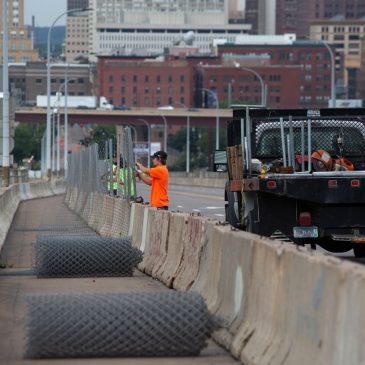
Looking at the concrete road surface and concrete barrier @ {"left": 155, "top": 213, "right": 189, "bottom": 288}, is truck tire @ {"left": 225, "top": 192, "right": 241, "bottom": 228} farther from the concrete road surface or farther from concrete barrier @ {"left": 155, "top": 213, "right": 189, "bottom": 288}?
the concrete road surface

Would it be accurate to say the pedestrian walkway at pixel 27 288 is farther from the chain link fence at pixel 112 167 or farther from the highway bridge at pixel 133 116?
the highway bridge at pixel 133 116

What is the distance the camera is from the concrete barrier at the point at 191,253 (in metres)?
15.2

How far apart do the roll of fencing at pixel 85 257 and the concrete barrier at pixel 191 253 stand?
245cm

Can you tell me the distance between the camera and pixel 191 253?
1585 centimetres

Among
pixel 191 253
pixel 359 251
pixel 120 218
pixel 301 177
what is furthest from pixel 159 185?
pixel 191 253

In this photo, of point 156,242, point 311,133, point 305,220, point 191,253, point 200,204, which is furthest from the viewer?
point 200,204

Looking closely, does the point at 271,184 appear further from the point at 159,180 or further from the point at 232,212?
the point at 159,180

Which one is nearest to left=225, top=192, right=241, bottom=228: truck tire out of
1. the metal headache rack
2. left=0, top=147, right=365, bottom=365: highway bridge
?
the metal headache rack

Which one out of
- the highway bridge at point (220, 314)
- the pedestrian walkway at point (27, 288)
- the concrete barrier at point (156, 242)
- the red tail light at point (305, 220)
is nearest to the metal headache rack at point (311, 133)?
the concrete barrier at point (156, 242)

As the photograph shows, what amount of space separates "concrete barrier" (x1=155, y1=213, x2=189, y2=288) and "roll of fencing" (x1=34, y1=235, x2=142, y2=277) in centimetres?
77

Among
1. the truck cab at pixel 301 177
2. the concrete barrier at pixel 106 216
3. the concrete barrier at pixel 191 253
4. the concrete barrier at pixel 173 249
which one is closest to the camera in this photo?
the concrete barrier at pixel 191 253

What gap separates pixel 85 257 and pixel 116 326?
25.8ft

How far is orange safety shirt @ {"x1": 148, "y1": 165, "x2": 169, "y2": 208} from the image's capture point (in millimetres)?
22812

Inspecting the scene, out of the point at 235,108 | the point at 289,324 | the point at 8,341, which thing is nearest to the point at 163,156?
the point at 235,108
